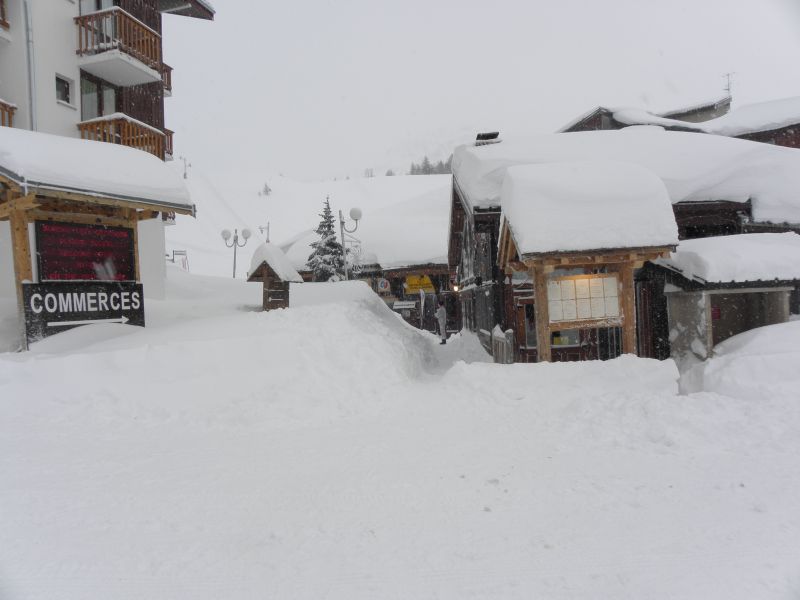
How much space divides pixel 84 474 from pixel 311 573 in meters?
2.89

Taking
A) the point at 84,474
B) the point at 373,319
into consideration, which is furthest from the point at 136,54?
the point at 84,474

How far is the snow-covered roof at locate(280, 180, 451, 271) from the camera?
26.5m

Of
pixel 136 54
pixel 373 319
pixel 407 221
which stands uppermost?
pixel 136 54

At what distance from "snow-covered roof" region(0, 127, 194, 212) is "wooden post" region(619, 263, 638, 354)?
28.6ft

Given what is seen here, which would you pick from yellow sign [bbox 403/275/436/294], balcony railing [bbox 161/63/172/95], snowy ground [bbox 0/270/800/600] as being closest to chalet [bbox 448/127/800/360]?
snowy ground [bbox 0/270/800/600]

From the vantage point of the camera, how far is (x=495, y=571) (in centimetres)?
316

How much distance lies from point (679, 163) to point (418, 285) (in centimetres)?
1472

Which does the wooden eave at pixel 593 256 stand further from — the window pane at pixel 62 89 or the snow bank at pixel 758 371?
the window pane at pixel 62 89

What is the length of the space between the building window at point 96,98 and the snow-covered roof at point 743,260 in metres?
17.4

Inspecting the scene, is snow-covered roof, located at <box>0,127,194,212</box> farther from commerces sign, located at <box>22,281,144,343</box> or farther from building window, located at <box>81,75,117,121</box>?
building window, located at <box>81,75,117,121</box>

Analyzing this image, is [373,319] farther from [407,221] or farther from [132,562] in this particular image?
[407,221]

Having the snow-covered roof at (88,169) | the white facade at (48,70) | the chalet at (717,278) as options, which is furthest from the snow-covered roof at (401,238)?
the snow-covered roof at (88,169)

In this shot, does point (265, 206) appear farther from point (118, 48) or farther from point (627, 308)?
point (627, 308)

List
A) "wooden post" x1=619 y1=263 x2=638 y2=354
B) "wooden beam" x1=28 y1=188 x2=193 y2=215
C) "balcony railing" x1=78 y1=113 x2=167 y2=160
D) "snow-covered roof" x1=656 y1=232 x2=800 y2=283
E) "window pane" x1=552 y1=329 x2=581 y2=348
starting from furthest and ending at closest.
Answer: "balcony railing" x1=78 y1=113 x2=167 y2=160
"window pane" x1=552 y1=329 x2=581 y2=348
"snow-covered roof" x1=656 y1=232 x2=800 y2=283
"wooden post" x1=619 y1=263 x2=638 y2=354
"wooden beam" x1=28 y1=188 x2=193 y2=215
